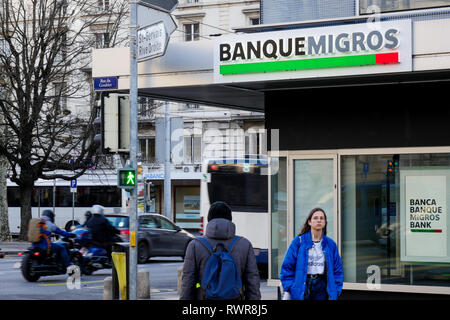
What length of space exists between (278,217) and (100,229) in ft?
23.1

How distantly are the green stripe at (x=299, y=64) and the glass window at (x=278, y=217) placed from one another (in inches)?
72.1

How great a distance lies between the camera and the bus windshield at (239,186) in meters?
21.5

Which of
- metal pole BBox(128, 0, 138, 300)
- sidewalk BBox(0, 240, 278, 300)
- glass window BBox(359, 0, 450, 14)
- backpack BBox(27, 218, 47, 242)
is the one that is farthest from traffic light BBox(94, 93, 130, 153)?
backpack BBox(27, 218, 47, 242)

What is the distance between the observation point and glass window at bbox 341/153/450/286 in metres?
Answer: 11.6

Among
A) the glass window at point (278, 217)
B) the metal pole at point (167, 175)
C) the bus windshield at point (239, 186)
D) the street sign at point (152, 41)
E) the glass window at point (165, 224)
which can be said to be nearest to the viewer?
the street sign at point (152, 41)

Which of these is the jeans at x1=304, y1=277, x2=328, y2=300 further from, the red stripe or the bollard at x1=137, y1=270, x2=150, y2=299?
the bollard at x1=137, y1=270, x2=150, y2=299

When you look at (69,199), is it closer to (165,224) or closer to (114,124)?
(165,224)

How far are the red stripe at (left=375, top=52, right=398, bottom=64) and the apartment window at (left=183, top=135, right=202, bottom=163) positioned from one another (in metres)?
37.7

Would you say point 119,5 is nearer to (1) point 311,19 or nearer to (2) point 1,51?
(2) point 1,51

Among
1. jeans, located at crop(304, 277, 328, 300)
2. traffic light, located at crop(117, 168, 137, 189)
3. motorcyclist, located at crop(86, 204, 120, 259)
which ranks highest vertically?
traffic light, located at crop(117, 168, 137, 189)

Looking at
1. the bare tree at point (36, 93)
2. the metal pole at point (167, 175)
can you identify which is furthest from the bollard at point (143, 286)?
the metal pole at point (167, 175)

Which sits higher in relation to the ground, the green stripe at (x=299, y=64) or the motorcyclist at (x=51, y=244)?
the green stripe at (x=299, y=64)

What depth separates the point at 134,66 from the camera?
12.5m

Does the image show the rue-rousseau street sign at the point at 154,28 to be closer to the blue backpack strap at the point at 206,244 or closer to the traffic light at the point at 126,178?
the traffic light at the point at 126,178
